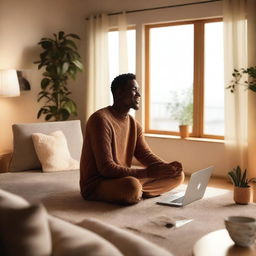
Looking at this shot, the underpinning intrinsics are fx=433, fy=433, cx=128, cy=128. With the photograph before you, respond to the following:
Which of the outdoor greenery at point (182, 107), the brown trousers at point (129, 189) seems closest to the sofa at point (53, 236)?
the brown trousers at point (129, 189)

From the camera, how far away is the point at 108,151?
317 centimetres

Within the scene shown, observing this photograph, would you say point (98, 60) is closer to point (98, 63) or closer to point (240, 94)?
point (98, 63)

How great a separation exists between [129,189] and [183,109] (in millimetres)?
2810

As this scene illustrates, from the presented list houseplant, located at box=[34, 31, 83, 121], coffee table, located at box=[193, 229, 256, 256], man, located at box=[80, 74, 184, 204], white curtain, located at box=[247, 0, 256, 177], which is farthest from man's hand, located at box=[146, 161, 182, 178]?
houseplant, located at box=[34, 31, 83, 121]

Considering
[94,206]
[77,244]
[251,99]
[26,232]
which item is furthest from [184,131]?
[26,232]

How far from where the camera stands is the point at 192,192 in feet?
10.2

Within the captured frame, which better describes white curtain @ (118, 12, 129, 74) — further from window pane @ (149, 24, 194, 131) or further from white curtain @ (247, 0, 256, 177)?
white curtain @ (247, 0, 256, 177)

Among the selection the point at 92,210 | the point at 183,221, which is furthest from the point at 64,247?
the point at 92,210

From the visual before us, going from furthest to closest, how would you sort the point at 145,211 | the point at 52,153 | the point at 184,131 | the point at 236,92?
the point at 184,131, the point at 236,92, the point at 52,153, the point at 145,211

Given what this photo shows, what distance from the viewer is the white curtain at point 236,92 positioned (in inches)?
192

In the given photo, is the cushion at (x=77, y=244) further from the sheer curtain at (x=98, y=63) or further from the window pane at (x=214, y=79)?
the sheer curtain at (x=98, y=63)

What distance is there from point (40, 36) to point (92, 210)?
12.3 feet

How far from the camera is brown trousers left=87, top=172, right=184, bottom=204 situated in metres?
3.07

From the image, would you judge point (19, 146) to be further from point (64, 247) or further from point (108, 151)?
point (64, 247)
